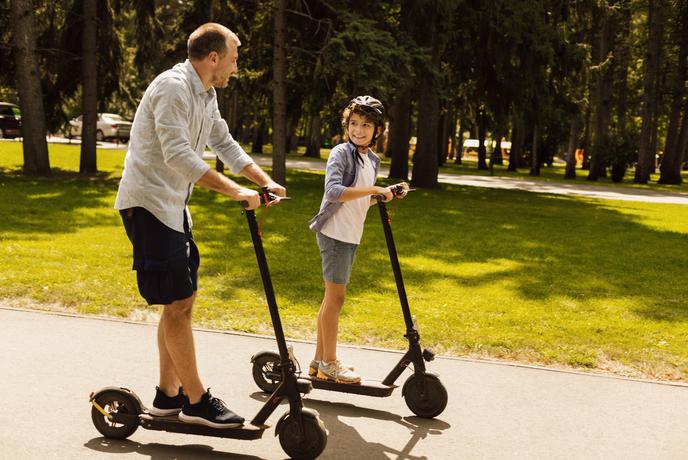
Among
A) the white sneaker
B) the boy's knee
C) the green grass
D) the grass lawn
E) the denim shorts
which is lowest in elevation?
the green grass

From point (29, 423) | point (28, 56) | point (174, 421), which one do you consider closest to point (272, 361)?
point (174, 421)

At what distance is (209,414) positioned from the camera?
13.5ft

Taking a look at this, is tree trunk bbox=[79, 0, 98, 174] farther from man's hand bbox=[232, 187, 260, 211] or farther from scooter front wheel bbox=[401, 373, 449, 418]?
man's hand bbox=[232, 187, 260, 211]

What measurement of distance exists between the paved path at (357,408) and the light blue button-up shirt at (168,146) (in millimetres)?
1255

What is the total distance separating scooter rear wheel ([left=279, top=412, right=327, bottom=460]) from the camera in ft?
13.1

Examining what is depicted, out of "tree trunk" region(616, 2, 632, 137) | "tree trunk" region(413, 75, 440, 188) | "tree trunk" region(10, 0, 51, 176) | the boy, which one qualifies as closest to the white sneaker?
the boy

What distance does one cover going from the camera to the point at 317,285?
28.8 feet

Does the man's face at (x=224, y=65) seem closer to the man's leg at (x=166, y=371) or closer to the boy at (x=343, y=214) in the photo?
the boy at (x=343, y=214)

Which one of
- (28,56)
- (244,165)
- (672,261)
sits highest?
(28,56)

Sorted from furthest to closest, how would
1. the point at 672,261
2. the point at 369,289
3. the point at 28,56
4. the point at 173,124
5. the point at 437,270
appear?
1. the point at 28,56
2. the point at 672,261
3. the point at 437,270
4. the point at 369,289
5. the point at 173,124

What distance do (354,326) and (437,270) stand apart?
344 cm

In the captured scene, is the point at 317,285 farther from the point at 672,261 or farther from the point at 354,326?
the point at 672,261

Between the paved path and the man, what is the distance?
0.52 meters

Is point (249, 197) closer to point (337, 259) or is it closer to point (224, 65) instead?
point (224, 65)
